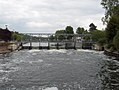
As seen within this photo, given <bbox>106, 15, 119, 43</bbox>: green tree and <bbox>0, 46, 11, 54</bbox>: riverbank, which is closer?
<bbox>106, 15, 119, 43</bbox>: green tree

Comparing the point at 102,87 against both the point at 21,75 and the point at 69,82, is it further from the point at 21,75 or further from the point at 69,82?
the point at 21,75

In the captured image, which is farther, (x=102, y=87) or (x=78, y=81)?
(x=78, y=81)

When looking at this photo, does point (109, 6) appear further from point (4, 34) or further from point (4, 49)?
point (4, 34)

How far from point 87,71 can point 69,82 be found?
12355 millimetres

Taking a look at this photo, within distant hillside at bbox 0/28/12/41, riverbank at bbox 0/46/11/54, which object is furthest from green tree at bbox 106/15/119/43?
distant hillside at bbox 0/28/12/41

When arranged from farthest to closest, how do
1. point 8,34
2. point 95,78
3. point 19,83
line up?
point 8,34
point 95,78
point 19,83

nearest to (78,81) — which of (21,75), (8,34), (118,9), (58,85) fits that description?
(58,85)

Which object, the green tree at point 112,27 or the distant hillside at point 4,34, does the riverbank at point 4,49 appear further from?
the green tree at point 112,27

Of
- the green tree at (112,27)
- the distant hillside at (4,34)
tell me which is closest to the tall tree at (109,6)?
the green tree at (112,27)

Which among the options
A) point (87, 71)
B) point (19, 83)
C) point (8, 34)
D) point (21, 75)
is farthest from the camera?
point (8, 34)

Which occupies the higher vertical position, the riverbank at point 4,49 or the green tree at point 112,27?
the green tree at point 112,27

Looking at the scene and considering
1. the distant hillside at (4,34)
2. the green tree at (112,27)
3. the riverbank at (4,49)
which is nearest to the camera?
the green tree at (112,27)

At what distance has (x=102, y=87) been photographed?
36344mm

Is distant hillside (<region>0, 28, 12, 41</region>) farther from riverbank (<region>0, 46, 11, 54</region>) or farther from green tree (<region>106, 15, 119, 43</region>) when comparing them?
green tree (<region>106, 15, 119, 43</region>)
